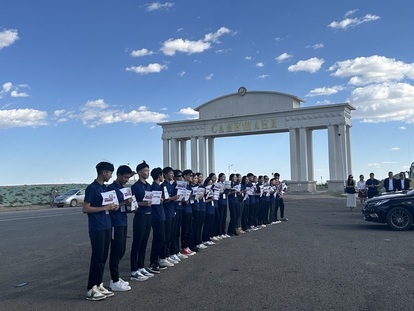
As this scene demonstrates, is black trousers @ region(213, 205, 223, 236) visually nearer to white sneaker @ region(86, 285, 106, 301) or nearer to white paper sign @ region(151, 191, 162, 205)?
white paper sign @ region(151, 191, 162, 205)

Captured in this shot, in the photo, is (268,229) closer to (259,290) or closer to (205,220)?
(205,220)

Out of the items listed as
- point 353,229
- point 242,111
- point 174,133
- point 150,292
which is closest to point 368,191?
point 353,229

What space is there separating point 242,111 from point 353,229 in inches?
1289

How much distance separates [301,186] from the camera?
4209cm

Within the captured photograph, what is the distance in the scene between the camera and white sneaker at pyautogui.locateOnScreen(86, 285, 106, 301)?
6457 mm

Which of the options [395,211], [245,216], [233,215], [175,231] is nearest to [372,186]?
[395,211]

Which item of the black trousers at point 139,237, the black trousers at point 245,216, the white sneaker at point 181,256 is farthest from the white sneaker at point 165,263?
the black trousers at point 245,216

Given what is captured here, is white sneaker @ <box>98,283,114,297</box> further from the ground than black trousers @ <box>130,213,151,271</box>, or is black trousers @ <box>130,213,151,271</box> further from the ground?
black trousers @ <box>130,213,151,271</box>

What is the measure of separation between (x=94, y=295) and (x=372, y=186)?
17.8 meters

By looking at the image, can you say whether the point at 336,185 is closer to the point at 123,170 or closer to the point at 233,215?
the point at 233,215

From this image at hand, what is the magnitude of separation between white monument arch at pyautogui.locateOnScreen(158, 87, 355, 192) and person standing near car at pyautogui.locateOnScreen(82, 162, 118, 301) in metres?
36.4

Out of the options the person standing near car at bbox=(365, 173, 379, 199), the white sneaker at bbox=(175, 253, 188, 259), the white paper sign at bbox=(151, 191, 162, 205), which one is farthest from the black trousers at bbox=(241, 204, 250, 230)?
the person standing near car at bbox=(365, 173, 379, 199)

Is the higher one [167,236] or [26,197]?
[26,197]

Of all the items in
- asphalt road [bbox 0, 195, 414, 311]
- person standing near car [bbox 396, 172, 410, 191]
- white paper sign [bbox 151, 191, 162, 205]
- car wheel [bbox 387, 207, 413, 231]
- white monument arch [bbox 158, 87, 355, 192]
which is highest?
white monument arch [bbox 158, 87, 355, 192]
